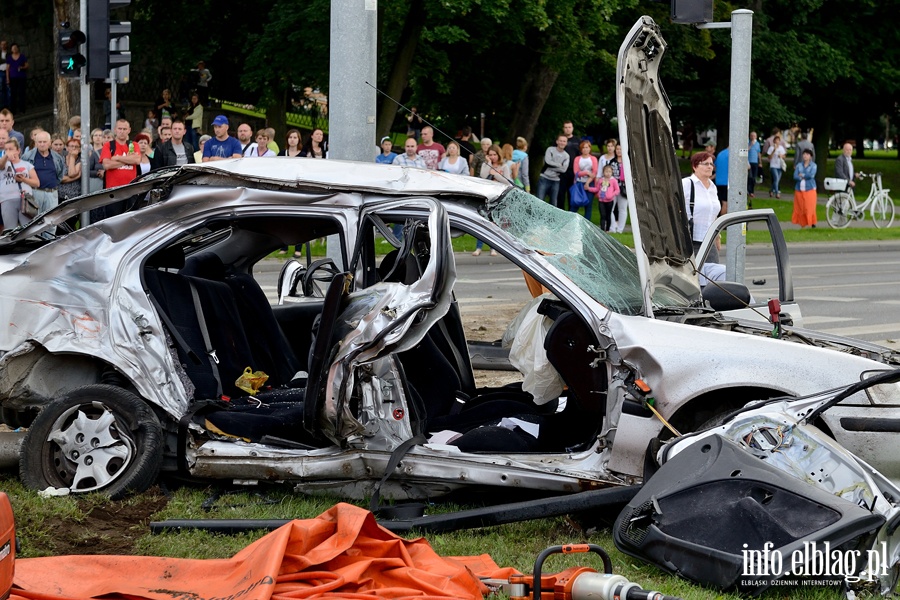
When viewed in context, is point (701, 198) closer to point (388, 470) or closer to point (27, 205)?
point (388, 470)

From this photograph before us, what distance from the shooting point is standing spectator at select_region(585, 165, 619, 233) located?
73.8ft

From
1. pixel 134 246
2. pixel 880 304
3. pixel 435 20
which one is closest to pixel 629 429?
pixel 134 246

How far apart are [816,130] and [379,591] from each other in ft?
145

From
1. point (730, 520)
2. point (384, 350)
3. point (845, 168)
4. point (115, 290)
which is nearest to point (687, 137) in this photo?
point (845, 168)

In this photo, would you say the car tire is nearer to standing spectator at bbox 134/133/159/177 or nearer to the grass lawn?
the grass lawn

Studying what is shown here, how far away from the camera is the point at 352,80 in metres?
9.79

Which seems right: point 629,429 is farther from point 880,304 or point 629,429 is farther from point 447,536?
point 880,304

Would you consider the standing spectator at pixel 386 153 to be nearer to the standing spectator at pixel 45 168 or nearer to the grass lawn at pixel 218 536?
the standing spectator at pixel 45 168

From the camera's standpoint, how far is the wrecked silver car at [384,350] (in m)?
5.59

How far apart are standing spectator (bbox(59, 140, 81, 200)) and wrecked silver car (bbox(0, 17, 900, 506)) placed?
1029 centimetres

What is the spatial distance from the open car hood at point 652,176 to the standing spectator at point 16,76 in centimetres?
2630

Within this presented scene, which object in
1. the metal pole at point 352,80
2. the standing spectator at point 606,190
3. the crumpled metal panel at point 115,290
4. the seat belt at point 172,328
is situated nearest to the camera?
the crumpled metal panel at point 115,290

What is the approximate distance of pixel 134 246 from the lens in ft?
21.1

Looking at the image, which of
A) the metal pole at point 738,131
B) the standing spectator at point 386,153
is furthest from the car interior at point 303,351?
the standing spectator at point 386,153
